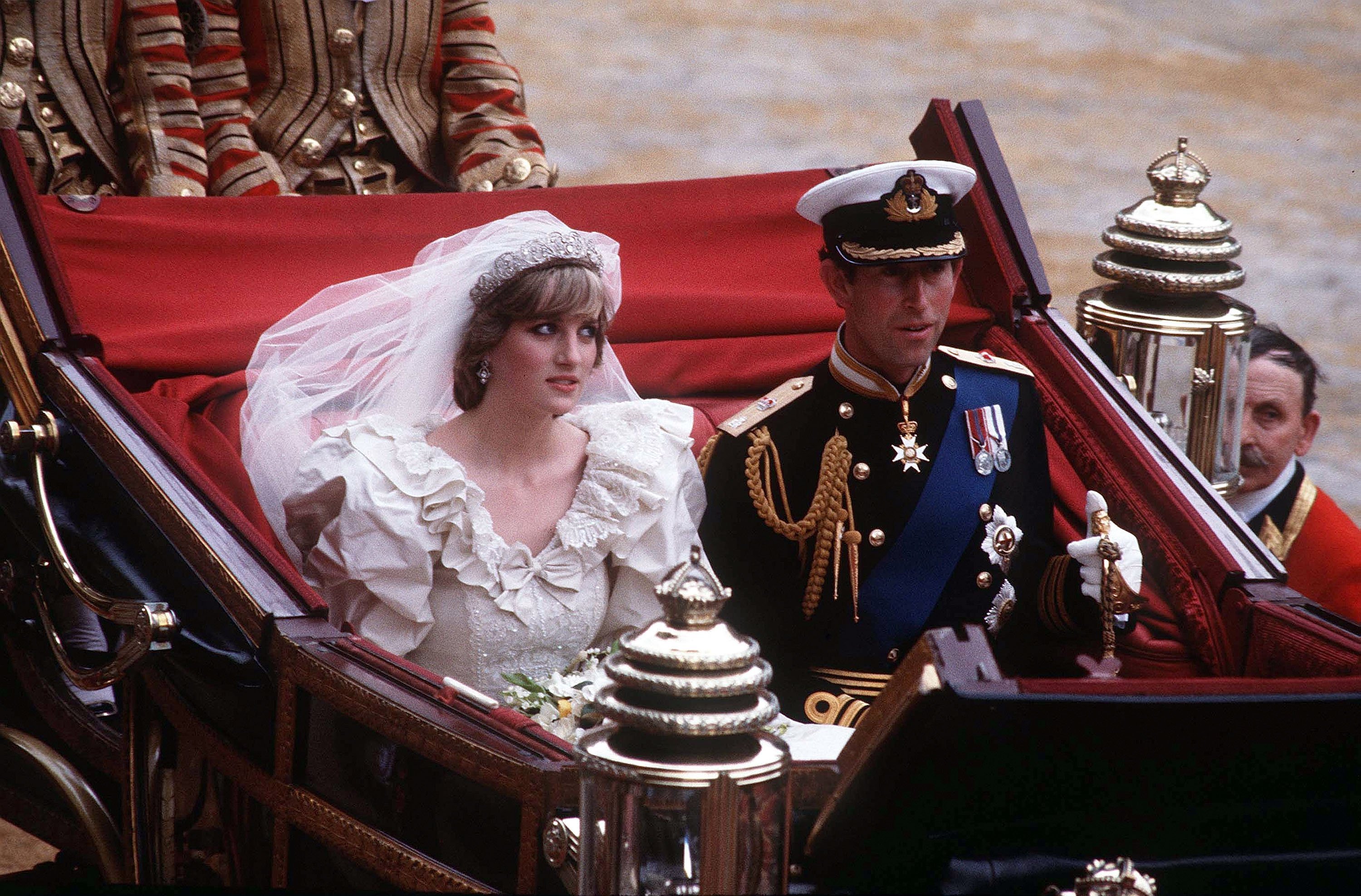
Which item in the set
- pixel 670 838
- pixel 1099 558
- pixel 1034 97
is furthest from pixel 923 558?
pixel 1034 97

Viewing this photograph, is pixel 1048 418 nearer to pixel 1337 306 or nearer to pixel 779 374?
pixel 779 374

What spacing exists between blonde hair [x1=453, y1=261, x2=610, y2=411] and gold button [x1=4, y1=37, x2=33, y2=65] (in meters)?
1.32

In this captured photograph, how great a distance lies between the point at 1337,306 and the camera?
7.06 m

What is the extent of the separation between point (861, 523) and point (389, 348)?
0.74 metres

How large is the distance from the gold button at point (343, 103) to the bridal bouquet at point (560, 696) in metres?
1.63

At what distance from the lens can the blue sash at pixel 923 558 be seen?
240 cm

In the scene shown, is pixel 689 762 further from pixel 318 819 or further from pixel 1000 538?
pixel 1000 538

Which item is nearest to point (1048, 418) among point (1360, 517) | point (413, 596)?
point (413, 596)

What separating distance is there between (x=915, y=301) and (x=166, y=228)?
1.28 m

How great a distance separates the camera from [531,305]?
2314 millimetres

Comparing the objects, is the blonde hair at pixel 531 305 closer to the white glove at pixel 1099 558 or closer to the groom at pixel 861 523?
the groom at pixel 861 523

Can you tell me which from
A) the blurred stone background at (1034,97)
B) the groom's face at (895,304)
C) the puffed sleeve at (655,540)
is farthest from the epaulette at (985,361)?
the blurred stone background at (1034,97)

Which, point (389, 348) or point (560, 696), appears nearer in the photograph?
point (560, 696)

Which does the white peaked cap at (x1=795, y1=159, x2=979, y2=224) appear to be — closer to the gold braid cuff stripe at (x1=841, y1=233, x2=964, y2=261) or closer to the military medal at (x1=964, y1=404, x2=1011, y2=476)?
the gold braid cuff stripe at (x1=841, y1=233, x2=964, y2=261)
